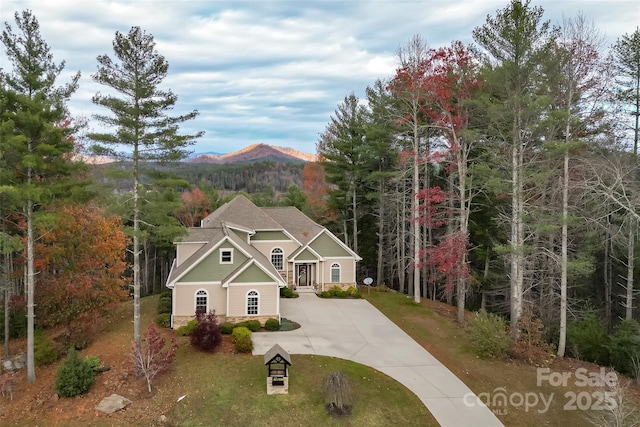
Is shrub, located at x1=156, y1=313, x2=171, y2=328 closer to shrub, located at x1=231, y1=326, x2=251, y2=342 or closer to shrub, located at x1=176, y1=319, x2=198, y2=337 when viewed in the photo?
shrub, located at x1=176, y1=319, x2=198, y2=337

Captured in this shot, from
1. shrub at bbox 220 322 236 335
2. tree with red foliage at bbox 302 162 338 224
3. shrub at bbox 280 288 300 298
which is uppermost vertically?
tree with red foliage at bbox 302 162 338 224

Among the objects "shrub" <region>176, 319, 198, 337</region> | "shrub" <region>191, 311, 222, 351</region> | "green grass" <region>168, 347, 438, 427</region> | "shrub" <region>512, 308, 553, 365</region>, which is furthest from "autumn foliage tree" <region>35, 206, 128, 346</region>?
"shrub" <region>512, 308, 553, 365</region>

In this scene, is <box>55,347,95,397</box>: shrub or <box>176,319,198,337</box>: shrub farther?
<box>176,319,198,337</box>: shrub

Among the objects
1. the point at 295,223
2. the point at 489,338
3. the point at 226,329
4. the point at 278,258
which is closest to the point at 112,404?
the point at 226,329

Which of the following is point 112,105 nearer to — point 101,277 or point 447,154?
point 101,277

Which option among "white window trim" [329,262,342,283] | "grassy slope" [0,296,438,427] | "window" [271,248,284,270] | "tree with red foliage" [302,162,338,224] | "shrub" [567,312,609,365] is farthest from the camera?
"tree with red foliage" [302,162,338,224]

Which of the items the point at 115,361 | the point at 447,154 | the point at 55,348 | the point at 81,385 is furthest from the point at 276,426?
the point at 447,154
